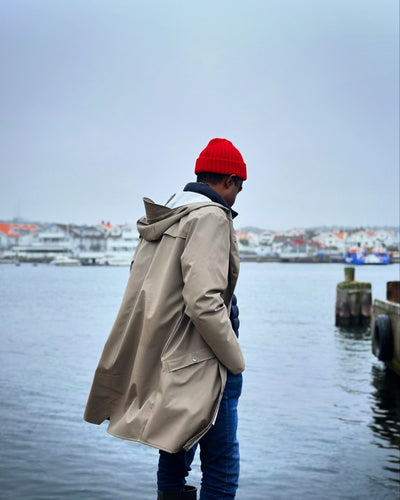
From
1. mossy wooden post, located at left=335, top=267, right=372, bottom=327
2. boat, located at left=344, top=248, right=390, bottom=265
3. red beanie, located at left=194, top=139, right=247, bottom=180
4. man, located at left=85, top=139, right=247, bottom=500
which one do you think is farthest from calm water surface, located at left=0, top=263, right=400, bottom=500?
boat, located at left=344, top=248, right=390, bottom=265

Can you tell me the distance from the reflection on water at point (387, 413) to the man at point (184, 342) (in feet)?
14.6

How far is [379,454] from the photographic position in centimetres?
845

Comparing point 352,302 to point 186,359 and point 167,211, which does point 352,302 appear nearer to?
point 167,211

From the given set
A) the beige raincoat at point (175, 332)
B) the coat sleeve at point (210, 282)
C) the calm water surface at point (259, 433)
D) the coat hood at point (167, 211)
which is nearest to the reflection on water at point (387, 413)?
the calm water surface at point (259, 433)

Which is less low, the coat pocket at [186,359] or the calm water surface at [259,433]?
the coat pocket at [186,359]

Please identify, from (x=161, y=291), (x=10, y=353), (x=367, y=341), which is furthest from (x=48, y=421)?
(x=367, y=341)

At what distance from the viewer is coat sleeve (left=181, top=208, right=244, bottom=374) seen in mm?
3221

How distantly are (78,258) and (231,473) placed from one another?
18501 cm

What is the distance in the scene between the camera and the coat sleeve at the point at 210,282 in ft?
10.6

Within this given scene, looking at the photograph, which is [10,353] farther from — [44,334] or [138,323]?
[138,323]

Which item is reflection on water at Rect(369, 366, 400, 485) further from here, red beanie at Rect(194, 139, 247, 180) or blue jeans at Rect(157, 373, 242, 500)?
red beanie at Rect(194, 139, 247, 180)

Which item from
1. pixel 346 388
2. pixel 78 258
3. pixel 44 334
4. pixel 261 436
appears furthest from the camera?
pixel 78 258

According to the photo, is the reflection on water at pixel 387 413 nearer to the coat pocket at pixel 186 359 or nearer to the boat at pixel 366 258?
the coat pocket at pixel 186 359

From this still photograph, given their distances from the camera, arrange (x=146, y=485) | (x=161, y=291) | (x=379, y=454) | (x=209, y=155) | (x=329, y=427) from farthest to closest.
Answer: (x=329, y=427) < (x=379, y=454) < (x=146, y=485) < (x=209, y=155) < (x=161, y=291)
